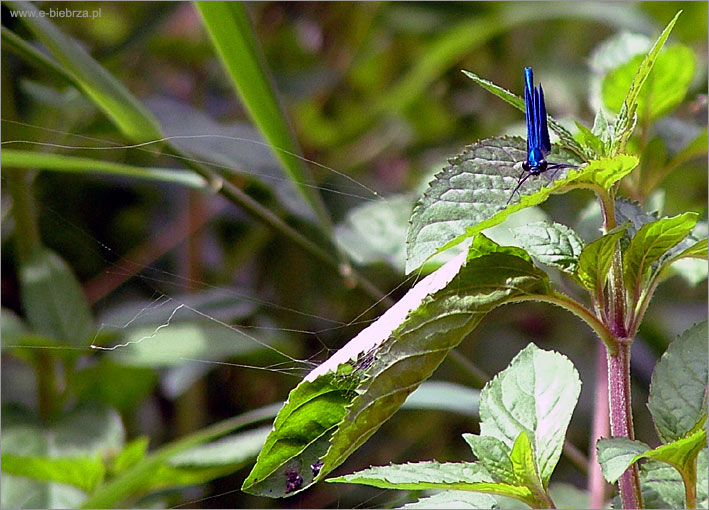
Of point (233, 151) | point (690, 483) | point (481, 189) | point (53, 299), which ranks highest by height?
point (233, 151)

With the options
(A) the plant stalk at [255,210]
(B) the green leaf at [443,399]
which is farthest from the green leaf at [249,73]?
(B) the green leaf at [443,399]

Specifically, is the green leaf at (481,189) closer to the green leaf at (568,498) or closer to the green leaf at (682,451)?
the green leaf at (682,451)

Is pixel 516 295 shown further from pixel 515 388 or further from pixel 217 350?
pixel 217 350

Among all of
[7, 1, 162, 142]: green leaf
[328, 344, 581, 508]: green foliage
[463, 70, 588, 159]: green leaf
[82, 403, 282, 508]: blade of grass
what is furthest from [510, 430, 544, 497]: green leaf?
[7, 1, 162, 142]: green leaf

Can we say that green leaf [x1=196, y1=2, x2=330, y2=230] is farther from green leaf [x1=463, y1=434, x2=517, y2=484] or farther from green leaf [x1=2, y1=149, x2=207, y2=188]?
green leaf [x1=463, y1=434, x2=517, y2=484]

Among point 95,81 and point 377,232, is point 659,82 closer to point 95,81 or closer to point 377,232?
point 377,232

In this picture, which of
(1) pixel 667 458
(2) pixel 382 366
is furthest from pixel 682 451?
(2) pixel 382 366
